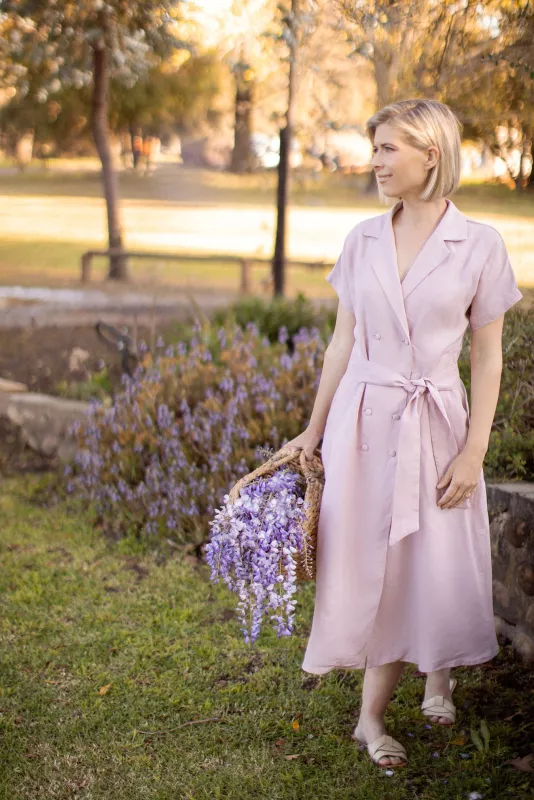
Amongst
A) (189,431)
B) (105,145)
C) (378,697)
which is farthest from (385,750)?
(105,145)

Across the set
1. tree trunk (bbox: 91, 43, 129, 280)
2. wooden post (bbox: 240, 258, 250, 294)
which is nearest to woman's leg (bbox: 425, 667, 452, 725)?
wooden post (bbox: 240, 258, 250, 294)

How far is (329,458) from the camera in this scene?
2.49 m

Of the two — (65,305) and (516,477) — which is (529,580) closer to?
(516,477)

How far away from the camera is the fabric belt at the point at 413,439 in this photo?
7.75 feet

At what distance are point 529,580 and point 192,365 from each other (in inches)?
99.0

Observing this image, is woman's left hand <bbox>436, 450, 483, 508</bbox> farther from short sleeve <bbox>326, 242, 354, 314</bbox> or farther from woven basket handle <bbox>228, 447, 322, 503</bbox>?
short sleeve <bbox>326, 242, 354, 314</bbox>

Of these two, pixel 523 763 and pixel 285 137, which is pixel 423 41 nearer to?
pixel 523 763

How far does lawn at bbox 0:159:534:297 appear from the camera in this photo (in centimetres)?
959

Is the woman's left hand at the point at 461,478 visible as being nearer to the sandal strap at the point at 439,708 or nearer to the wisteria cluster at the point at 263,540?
the wisteria cluster at the point at 263,540

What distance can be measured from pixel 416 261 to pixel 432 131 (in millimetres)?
334

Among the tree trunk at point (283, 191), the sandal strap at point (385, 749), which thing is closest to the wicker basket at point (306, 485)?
the sandal strap at point (385, 749)

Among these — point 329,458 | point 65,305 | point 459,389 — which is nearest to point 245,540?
point 329,458

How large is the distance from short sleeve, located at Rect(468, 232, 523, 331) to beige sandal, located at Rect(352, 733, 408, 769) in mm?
1320

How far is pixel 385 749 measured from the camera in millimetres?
2639
